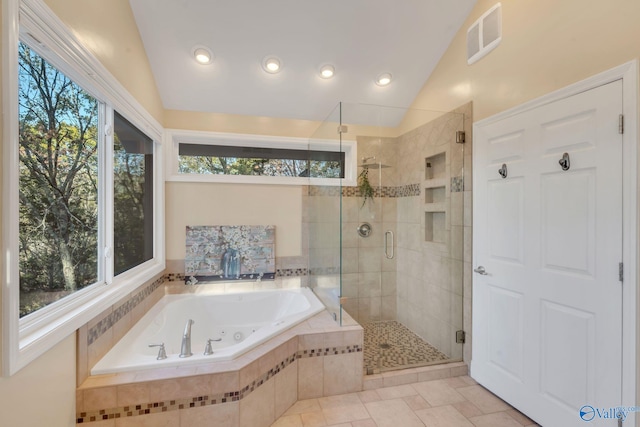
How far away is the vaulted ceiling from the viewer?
2.27 metres

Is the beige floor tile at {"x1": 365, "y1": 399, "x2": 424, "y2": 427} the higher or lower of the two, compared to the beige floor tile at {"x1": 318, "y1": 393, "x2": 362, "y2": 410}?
lower

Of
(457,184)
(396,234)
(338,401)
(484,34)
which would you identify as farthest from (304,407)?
(484,34)

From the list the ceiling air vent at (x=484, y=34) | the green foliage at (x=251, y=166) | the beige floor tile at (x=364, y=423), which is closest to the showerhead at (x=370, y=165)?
the green foliage at (x=251, y=166)

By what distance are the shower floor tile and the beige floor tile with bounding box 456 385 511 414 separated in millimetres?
319

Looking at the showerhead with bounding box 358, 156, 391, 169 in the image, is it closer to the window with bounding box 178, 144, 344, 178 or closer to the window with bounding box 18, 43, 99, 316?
the window with bounding box 178, 144, 344, 178

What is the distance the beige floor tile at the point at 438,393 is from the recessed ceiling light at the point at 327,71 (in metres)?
2.88

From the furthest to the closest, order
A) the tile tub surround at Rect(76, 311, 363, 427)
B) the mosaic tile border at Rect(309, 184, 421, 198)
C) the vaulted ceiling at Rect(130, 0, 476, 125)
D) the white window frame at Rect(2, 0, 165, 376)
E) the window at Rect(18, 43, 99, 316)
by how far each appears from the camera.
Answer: the mosaic tile border at Rect(309, 184, 421, 198)
the vaulted ceiling at Rect(130, 0, 476, 125)
the tile tub surround at Rect(76, 311, 363, 427)
the window at Rect(18, 43, 99, 316)
the white window frame at Rect(2, 0, 165, 376)

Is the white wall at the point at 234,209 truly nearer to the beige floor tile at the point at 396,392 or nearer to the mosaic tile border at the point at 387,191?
the mosaic tile border at the point at 387,191

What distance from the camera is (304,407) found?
6.67ft

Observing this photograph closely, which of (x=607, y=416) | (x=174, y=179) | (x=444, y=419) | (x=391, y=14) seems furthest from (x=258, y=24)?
(x=607, y=416)

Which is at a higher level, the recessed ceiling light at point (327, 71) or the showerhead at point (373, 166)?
the recessed ceiling light at point (327, 71)

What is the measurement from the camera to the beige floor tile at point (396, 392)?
2.16m

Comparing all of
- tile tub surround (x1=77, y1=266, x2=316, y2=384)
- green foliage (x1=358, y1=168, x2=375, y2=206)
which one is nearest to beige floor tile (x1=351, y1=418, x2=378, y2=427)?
tile tub surround (x1=77, y1=266, x2=316, y2=384)

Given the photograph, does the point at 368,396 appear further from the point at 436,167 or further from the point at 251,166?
the point at 251,166
